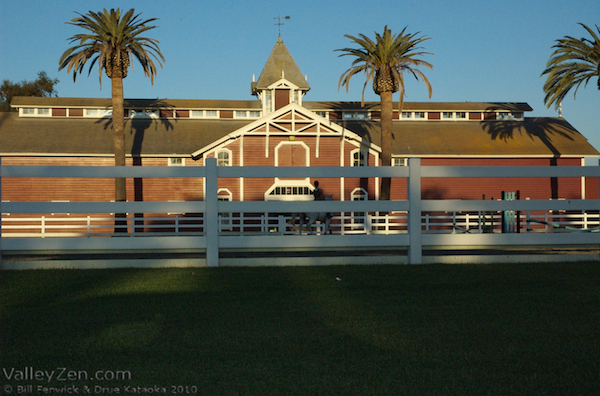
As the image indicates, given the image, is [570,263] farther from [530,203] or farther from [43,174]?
[43,174]

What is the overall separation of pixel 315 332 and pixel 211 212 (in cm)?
456

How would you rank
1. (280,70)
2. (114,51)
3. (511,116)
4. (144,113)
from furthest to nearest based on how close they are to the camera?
1. (511,116)
2. (280,70)
3. (144,113)
4. (114,51)

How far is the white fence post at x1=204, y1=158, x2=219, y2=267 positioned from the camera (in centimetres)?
909

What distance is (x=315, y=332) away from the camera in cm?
489

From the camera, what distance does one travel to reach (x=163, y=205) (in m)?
9.20

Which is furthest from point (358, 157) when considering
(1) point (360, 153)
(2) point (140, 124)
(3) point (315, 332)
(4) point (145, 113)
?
(3) point (315, 332)

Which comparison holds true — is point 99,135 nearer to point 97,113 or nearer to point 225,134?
point 97,113

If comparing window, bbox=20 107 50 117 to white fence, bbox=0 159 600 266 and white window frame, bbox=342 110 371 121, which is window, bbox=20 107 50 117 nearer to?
white window frame, bbox=342 110 371 121

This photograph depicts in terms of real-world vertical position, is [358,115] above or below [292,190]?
above

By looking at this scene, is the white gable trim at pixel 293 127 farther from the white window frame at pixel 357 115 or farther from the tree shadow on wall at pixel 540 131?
the tree shadow on wall at pixel 540 131

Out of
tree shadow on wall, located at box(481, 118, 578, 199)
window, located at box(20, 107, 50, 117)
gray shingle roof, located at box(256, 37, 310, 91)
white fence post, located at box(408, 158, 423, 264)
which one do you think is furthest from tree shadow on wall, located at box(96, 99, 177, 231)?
white fence post, located at box(408, 158, 423, 264)

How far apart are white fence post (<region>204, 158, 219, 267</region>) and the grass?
1184 mm

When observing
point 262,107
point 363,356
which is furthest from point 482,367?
A: point 262,107

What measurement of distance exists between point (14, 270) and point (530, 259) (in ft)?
26.3
